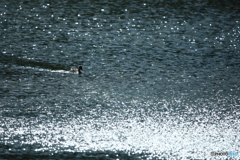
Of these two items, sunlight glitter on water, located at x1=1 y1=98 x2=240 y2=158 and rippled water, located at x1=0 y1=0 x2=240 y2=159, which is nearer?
sunlight glitter on water, located at x1=1 y1=98 x2=240 y2=158

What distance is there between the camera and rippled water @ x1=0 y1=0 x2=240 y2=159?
14.7m

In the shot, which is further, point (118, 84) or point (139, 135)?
point (118, 84)

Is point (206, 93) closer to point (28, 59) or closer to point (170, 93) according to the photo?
point (170, 93)

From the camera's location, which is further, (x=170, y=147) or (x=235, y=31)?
(x=235, y=31)

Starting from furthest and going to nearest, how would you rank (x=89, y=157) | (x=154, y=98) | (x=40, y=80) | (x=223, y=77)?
1. (x=223, y=77)
2. (x=40, y=80)
3. (x=154, y=98)
4. (x=89, y=157)

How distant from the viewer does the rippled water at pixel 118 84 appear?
1467 cm

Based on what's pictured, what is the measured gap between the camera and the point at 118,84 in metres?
20.1

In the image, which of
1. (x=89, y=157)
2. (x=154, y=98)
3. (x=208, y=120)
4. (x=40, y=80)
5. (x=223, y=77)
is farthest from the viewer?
(x=223, y=77)

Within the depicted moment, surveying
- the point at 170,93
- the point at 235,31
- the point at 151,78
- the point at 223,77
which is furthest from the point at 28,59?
the point at 235,31

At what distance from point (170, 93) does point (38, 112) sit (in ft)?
17.6

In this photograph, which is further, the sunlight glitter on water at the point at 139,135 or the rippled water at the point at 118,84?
the rippled water at the point at 118,84

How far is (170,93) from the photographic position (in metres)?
19.1

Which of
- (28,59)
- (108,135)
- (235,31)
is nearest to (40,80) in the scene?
(28,59)

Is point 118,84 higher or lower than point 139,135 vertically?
lower
